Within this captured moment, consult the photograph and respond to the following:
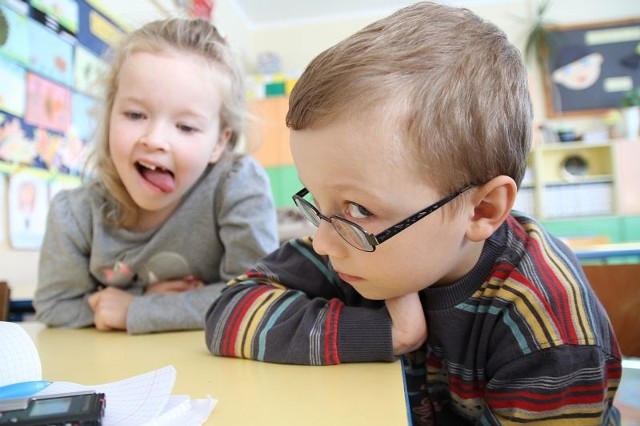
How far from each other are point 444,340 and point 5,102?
4.82ft

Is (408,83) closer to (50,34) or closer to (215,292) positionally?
(215,292)

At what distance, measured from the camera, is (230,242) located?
3.24ft

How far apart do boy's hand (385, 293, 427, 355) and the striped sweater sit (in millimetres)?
14

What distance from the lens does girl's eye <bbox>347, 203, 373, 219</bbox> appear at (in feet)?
1.76

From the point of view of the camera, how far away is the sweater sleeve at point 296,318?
1.90 feet

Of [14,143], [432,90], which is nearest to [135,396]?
[432,90]

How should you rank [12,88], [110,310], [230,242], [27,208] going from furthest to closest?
[27,208]
[12,88]
[230,242]
[110,310]

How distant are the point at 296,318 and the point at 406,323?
13 cm

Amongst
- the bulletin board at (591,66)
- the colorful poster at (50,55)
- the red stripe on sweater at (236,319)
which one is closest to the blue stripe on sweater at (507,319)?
the red stripe on sweater at (236,319)

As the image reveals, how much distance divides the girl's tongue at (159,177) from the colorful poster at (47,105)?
3.03ft

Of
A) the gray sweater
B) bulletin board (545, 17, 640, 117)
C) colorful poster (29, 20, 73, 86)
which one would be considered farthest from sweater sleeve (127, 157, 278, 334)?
bulletin board (545, 17, 640, 117)

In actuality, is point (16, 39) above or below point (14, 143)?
above

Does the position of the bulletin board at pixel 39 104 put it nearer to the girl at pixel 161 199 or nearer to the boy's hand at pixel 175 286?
the girl at pixel 161 199

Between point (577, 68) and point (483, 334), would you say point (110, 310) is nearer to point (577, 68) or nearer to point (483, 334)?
point (483, 334)
